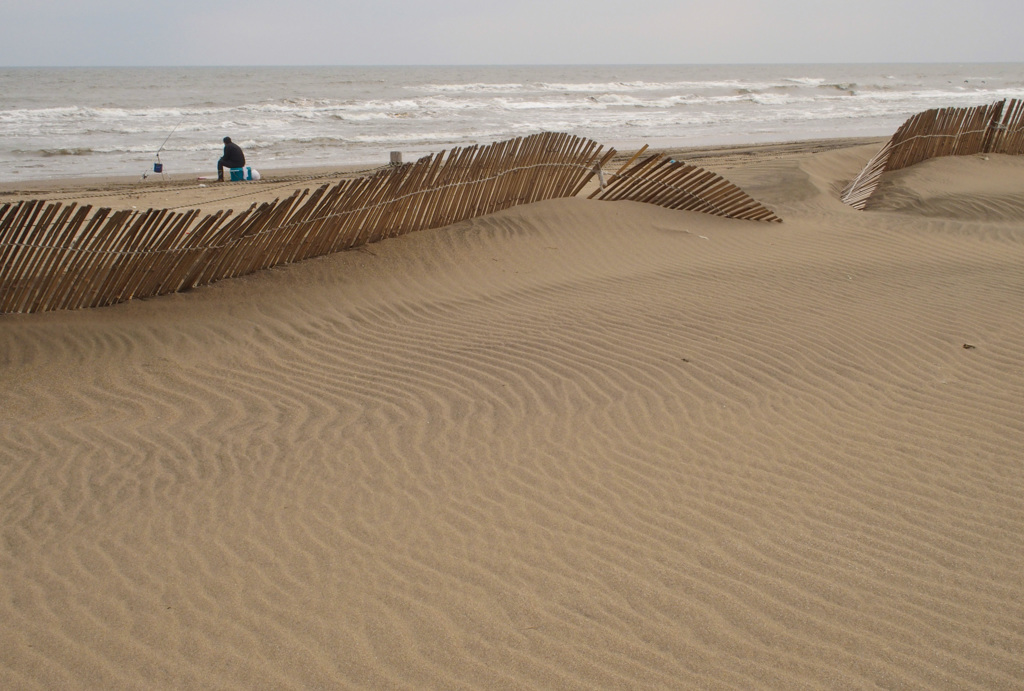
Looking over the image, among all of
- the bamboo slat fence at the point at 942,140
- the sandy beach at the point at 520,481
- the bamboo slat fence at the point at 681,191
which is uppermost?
the bamboo slat fence at the point at 942,140

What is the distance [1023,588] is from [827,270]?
16.7ft

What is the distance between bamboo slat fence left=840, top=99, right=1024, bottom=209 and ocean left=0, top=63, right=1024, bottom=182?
1017cm

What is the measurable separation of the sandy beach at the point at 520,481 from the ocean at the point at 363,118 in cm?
1322

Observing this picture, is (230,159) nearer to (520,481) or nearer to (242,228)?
(242,228)

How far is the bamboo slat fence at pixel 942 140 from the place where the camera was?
1250 centimetres

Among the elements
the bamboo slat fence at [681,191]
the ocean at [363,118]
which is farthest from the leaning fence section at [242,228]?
the ocean at [363,118]

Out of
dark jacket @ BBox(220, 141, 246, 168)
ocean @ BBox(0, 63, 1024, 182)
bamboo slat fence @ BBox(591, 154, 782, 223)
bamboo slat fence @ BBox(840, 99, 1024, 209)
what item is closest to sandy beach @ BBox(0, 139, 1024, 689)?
bamboo slat fence @ BBox(591, 154, 782, 223)

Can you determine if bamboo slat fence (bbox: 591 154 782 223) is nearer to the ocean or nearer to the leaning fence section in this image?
the leaning fence section

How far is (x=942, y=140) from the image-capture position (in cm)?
1350

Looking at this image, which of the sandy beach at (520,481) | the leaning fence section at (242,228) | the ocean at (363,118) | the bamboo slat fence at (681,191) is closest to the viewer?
the sandy beach at (520,481)

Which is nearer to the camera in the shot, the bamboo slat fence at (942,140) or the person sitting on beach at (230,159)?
the bamboo slat fence at (942,140)

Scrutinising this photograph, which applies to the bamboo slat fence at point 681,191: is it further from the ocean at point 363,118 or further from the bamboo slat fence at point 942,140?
the ocean at point 363,118

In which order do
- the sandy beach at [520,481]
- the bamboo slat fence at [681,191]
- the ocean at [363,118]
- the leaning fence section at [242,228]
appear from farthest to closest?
the ocean at [363,118] → the bamboo slat fence at [681,191] → the leaning fence section at [242,228] → the sandy beach at [520,481]

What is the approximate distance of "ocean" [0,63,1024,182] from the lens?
21.7m
